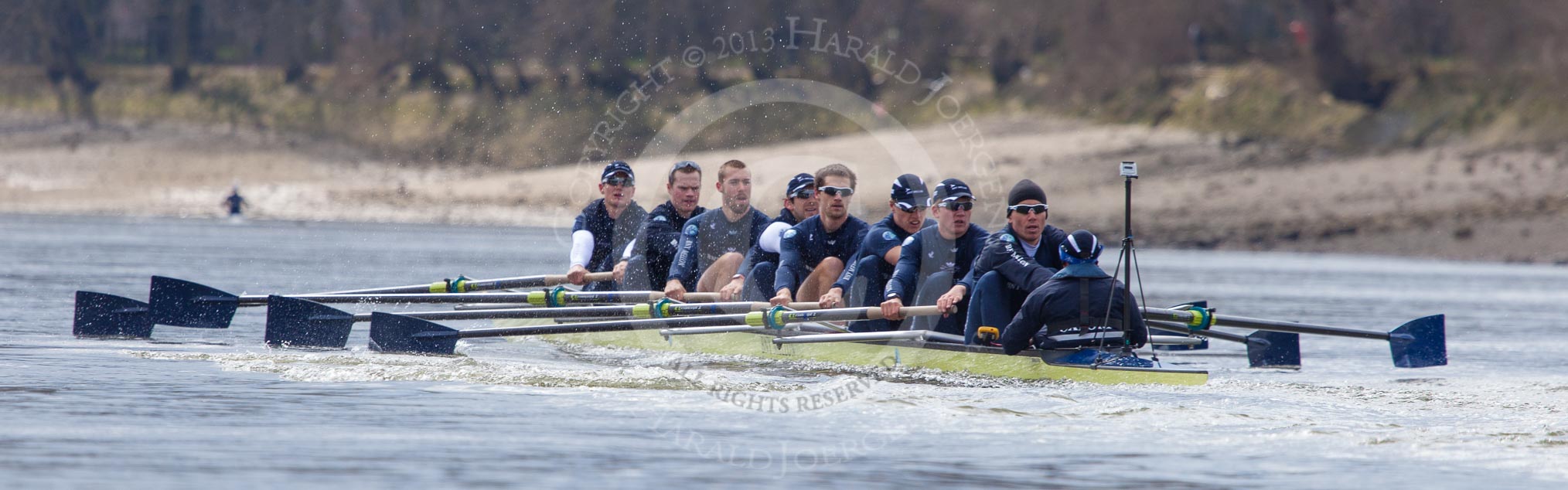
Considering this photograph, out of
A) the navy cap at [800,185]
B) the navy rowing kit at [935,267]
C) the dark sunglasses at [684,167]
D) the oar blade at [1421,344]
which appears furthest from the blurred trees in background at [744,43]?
the navy rowing kit at [935,267]

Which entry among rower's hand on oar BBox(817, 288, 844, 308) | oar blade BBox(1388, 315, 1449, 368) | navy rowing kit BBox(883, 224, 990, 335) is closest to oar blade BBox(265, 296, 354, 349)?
rower's hand on oar BBox(817, 288, 844, 308)

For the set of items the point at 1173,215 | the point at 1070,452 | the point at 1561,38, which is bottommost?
the point at 1070,452

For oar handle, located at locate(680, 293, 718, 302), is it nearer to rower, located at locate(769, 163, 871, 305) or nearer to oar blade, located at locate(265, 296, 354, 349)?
rower, located at locate(769, 163, 871, 305)

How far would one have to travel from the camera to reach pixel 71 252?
2862cm

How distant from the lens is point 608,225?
54.1ft

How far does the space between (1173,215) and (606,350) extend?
25.2 metres

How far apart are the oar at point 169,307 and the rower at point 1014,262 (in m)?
4.96

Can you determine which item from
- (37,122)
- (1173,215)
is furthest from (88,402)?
(37,122)

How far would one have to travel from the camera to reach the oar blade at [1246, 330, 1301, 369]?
47.0 ft

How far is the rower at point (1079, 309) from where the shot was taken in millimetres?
11273

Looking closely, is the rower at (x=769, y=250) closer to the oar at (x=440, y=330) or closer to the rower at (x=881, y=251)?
the oar at (x=440, y=330)

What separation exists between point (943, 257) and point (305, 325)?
529 cm

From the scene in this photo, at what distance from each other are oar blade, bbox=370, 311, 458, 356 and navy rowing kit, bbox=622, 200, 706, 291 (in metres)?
2.04

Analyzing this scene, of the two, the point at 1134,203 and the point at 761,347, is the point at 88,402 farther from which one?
the point at 1134,203
